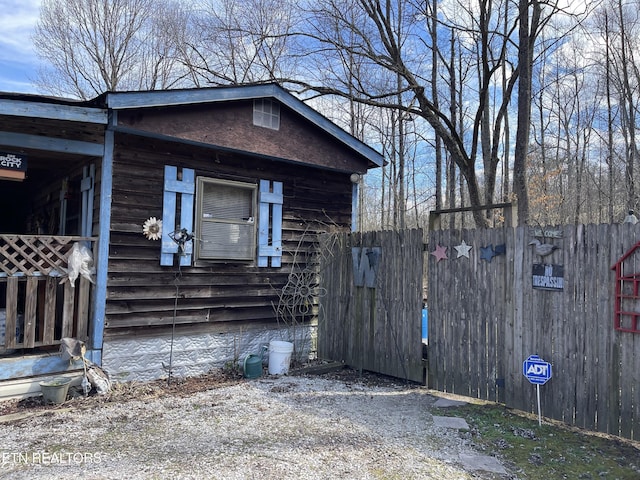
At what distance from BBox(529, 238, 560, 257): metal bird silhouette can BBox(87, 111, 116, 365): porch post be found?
16.2ft

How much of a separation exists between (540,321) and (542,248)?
753 millimetres

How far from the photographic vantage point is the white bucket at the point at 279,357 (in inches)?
261

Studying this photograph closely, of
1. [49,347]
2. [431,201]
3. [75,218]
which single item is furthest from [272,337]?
[431,201]

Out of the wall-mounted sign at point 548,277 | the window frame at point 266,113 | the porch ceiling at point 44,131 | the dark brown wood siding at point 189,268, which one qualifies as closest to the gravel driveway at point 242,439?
the dark brown wood siding at point 189,268

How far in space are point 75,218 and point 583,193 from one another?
78.4 feet

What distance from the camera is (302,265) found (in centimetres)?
762

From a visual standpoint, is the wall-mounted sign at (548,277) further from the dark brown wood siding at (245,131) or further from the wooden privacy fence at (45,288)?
the wooden privacy fence at (45,288)

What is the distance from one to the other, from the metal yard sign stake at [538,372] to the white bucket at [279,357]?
10.7ft

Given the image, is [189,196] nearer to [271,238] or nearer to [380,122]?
[271,238]

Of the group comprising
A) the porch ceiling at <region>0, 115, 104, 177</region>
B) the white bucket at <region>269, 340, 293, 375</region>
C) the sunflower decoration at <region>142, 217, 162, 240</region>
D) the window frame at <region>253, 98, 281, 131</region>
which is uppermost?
the window frame at <region>253, 98, 281, 131</region>

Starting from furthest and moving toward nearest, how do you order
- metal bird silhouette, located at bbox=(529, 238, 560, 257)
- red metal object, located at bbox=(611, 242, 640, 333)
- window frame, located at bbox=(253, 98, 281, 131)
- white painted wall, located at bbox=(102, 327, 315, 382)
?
window frame, located at bbox=(253, 98, 281, 131), white painted wall, located at bbox=(102, 327, 315, 382), metal bird silhouette, located at bbox=(529, 238, 560, 257), red metal object, located at bbox=(611, 242, 640, 333)

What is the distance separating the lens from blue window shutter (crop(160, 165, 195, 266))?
6.13 m

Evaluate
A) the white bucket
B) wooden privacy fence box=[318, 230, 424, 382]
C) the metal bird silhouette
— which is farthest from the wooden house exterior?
→ the metal bird silhouette

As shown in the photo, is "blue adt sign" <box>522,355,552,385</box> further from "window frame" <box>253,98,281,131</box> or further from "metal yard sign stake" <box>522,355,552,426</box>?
"window frame" <box>253,98,281,131</box>
